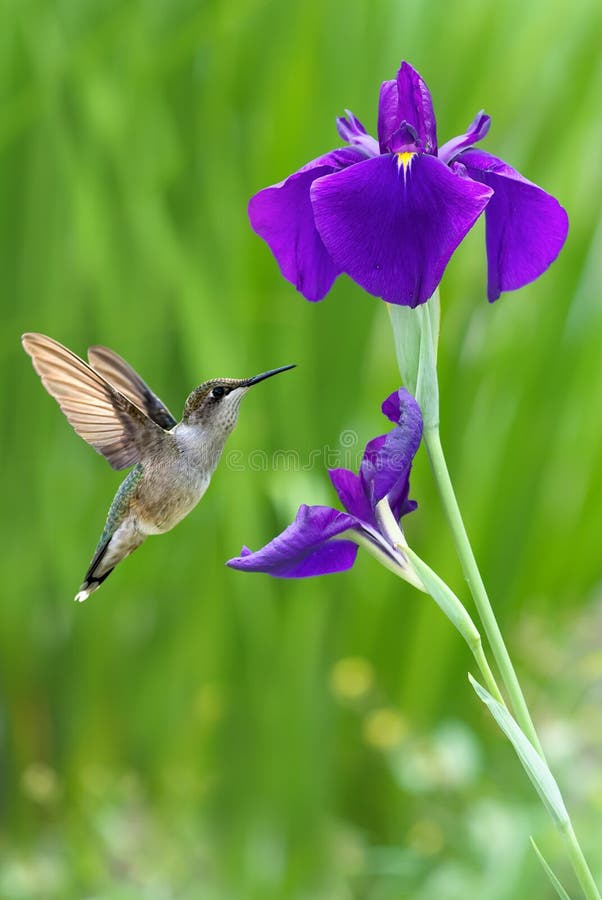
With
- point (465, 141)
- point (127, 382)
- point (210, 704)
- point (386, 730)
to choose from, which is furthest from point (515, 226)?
point (210, 704)

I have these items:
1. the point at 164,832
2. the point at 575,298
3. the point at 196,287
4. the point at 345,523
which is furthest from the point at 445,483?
the point at 164,832

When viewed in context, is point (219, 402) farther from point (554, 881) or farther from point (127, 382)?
point (554, 881)

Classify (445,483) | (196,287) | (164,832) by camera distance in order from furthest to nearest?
Result: (164,832)
(196,287)
(445,483)

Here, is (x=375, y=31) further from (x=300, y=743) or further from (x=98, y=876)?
(x=98, y=876)

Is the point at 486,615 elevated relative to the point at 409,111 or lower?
lower

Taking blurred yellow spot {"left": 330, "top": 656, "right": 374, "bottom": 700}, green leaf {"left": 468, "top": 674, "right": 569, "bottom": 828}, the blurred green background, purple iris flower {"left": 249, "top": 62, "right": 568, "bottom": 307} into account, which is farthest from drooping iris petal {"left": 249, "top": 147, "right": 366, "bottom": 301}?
blurred yellow spot {"left": 330, "top": 656, "right": 374, "bottom": 700}

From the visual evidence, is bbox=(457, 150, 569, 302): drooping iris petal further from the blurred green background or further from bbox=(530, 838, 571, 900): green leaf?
the blurred green background
